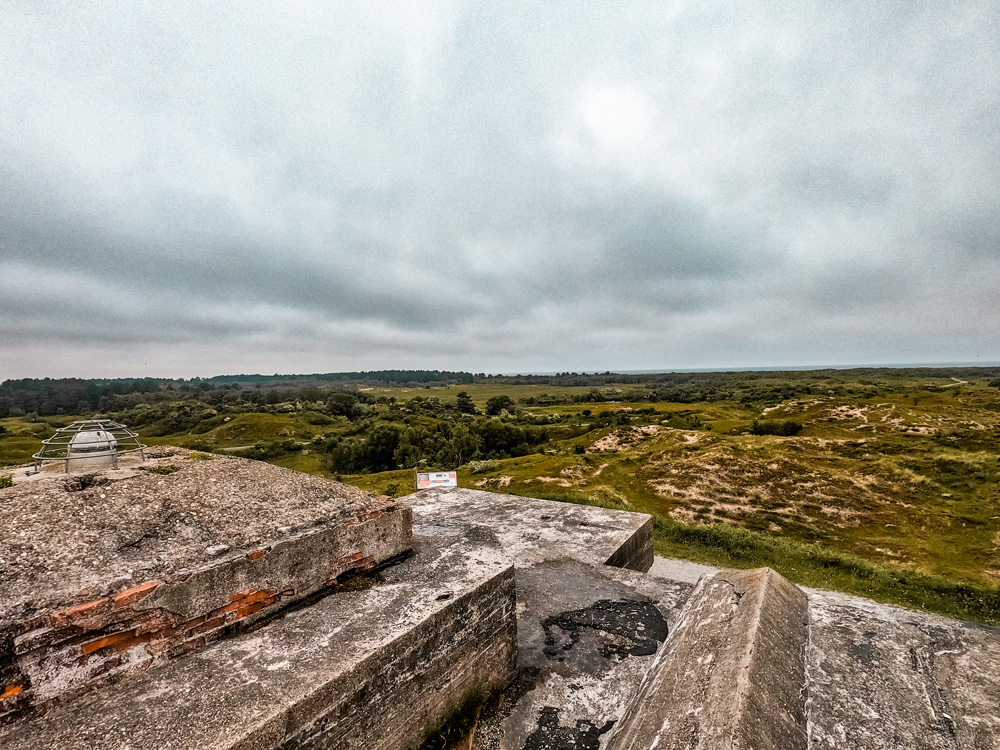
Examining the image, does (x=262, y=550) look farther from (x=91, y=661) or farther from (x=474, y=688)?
(x=474, y=688)

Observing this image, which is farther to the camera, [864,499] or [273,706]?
[864,499]

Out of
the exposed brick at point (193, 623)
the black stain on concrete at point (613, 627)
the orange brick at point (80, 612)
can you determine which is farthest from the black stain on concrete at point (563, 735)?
the orange brick at point (80, 612)

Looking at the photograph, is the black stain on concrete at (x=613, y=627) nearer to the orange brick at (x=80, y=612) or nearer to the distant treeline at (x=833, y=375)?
the orange brick at (x=80, y=612)

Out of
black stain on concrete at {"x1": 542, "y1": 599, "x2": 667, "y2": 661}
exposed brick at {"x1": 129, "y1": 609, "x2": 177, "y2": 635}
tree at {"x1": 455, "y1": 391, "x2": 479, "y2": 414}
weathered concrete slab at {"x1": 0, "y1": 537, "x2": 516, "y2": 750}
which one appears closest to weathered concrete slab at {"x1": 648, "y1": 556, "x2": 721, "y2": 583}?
black stain on concrete at {"x1": 542, "y1": 599, "x2": 667, "y2": 661}

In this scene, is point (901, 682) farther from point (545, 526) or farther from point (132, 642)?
point (545, 526)

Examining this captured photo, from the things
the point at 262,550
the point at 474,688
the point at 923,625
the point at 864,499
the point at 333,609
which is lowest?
the point at 864,499

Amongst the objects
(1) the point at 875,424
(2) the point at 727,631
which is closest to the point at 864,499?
(1) the point at 875,424

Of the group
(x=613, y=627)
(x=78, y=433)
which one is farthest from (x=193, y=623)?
(x=613, y=627)
